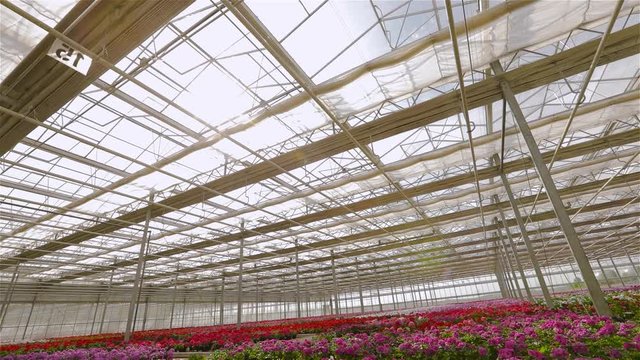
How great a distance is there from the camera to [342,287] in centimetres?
4881

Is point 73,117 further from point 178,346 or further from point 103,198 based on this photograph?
point 178,346

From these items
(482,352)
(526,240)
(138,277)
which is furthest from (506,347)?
(138,277)

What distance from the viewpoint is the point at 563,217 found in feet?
21.6

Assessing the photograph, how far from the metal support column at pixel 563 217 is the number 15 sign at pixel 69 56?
9.08 metres

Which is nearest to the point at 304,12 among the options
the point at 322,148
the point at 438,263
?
the point at 322,148

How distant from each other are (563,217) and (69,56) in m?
10.6

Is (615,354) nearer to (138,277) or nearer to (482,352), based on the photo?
(482,352)

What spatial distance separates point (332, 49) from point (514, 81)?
469 centimetres

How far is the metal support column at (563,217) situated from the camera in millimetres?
6184

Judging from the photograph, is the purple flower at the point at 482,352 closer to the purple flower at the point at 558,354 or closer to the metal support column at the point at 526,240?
the purple flower at the point at 558,354

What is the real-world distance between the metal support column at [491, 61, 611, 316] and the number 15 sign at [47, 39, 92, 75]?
9075 millimetres

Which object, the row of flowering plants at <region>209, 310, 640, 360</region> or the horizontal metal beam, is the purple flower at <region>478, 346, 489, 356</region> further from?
the horizontal metal beam

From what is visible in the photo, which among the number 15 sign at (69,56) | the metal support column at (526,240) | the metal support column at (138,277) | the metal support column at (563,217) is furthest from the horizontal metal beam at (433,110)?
the number 15 sign at (69,56)

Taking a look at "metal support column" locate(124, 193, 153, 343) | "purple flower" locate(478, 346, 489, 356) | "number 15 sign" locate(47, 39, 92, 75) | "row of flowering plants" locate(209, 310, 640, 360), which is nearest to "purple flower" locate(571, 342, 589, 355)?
"row of flowering plants" locate(209, 310, 640, 360)
